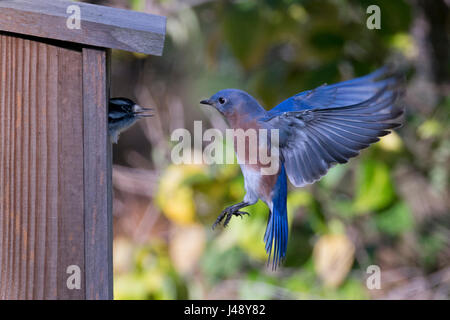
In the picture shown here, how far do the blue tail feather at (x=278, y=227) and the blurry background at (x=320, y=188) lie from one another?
119 cm

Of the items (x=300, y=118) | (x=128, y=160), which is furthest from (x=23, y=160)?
(x=128, y=160)

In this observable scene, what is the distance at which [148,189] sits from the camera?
5.48 meters

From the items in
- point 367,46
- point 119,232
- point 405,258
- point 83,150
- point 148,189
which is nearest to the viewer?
point 83,150

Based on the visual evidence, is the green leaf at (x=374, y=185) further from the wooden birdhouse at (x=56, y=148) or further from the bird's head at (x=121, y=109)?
the wooden birdhouse at (x=56, y=148)

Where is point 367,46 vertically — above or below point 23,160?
above

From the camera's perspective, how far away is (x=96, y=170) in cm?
171

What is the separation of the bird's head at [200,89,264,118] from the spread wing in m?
0.08

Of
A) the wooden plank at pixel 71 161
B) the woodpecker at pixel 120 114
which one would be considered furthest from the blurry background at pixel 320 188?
the wooden plank at pixel 71 161

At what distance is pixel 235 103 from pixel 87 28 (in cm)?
56

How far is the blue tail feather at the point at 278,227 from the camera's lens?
2.07 m

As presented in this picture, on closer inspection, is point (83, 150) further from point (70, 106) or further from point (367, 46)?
point (367, 46)

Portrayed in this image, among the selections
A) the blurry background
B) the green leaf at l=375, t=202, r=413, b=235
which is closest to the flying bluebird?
the blurry background

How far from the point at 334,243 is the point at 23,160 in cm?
234

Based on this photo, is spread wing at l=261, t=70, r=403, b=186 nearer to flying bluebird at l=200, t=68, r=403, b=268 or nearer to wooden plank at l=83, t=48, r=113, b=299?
flying bluebird at l=200, t=68, r=403, b=268
